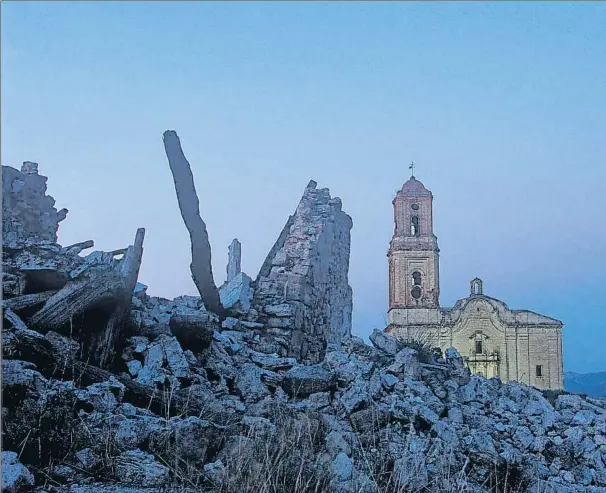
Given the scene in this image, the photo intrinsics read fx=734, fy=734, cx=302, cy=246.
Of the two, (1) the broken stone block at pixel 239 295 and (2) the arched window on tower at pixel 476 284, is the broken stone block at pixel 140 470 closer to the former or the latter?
(1) the broken stone block at pixel 239 295

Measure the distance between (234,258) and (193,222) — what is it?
8884 mm

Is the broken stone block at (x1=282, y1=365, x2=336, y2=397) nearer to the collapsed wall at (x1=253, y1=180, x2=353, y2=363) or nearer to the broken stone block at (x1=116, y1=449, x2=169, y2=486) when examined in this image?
the collapsed wall at (x1=253, y1=180, x2=353, y2=363)

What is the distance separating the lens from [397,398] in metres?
5.88

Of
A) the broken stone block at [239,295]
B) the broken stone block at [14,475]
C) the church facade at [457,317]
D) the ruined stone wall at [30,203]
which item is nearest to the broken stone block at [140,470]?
the broken stone block at [14,475]

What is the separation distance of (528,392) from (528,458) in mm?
1798

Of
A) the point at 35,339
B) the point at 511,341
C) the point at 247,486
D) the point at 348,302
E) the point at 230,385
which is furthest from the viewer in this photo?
the point at 511,341

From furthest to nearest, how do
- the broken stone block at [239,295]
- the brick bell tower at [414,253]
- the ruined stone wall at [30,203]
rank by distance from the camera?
the brick bell tower at [414,253] → the ruined stone wall at [30,203] → the broken stone block at [239,295]

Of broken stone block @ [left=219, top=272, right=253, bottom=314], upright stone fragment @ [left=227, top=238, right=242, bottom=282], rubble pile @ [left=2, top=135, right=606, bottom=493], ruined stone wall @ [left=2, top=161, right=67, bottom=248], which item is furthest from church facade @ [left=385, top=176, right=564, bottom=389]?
rubble pile @ [left=2, top=135, right=606, bottom=493]

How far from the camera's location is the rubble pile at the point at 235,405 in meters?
3.98

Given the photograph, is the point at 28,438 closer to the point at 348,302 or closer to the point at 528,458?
the point at 528,458

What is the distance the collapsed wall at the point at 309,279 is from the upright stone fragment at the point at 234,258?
5957 millimetres

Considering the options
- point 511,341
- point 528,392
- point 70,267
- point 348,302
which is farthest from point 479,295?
point 70,267

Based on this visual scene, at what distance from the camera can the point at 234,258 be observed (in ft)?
54.4

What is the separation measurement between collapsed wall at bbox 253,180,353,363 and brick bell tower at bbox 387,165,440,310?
26.2 m
